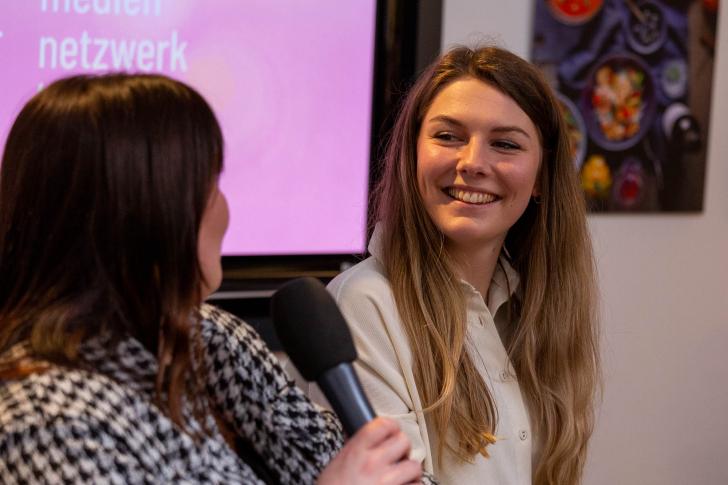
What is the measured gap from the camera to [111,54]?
2328mm

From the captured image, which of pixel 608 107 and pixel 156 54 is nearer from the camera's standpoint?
pixel 156 54

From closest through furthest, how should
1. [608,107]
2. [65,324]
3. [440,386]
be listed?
[65,324], [440,386], [608,107]

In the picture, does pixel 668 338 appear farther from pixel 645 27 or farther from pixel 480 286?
pixel 480 286

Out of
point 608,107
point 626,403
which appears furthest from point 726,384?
point 608,107

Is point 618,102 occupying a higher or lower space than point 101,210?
higher

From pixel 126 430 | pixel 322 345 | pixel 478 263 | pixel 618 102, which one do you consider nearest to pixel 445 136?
pixel 478 263

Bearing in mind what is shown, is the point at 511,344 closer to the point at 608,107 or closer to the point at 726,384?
the point at 608,107

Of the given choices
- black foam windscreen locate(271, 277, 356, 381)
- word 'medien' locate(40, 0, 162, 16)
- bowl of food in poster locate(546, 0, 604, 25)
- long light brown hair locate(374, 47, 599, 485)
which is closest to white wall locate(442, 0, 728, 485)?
bowl of food in poster locate(546, 0, 604, 25)

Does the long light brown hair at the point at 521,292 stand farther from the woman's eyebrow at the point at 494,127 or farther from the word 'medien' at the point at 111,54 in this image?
the word 'medien' at the point at 111,54

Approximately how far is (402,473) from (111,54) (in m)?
1.53

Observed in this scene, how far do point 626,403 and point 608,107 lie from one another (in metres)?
0.89

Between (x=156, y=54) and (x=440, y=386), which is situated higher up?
(x=156, y=54)

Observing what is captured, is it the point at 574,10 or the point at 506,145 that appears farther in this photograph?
the point at 574,10

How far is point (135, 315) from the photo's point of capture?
1113mm
